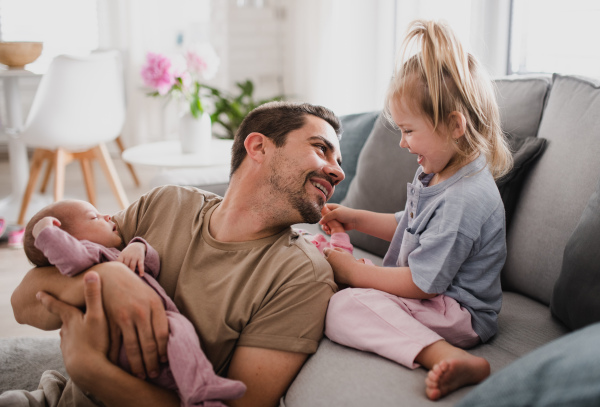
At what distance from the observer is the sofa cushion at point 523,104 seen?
67.3 inches

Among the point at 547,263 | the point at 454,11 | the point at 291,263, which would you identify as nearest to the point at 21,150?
the point at 454,11

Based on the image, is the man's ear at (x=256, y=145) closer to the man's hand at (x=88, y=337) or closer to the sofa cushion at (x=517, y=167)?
the man's hand at (x=88, y=337)

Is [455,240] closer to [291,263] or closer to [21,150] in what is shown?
[291,263]

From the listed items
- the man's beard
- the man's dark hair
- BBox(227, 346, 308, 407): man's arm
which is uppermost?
the man's dark hair

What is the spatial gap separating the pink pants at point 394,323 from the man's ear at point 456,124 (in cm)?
37

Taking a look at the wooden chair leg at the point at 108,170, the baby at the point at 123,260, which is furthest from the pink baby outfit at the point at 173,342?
the wooden chair leg at the point at 108,170

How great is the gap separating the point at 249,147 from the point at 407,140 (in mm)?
391

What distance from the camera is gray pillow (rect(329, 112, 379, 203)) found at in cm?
226

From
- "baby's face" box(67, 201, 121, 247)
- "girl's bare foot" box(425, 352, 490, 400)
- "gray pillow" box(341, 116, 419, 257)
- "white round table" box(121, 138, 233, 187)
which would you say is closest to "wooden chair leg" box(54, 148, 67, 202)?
"white round table" box(121, 138, 233, 187)

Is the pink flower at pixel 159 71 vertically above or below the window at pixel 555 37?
below

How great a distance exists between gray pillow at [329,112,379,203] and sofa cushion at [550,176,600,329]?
3.52ft

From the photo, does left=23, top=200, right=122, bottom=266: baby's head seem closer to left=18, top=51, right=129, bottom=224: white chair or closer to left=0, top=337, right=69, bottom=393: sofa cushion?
left=0, top=337, right=69, bottom=393: sofa cushion

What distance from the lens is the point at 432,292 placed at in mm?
1271

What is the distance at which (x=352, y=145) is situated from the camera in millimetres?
2275
